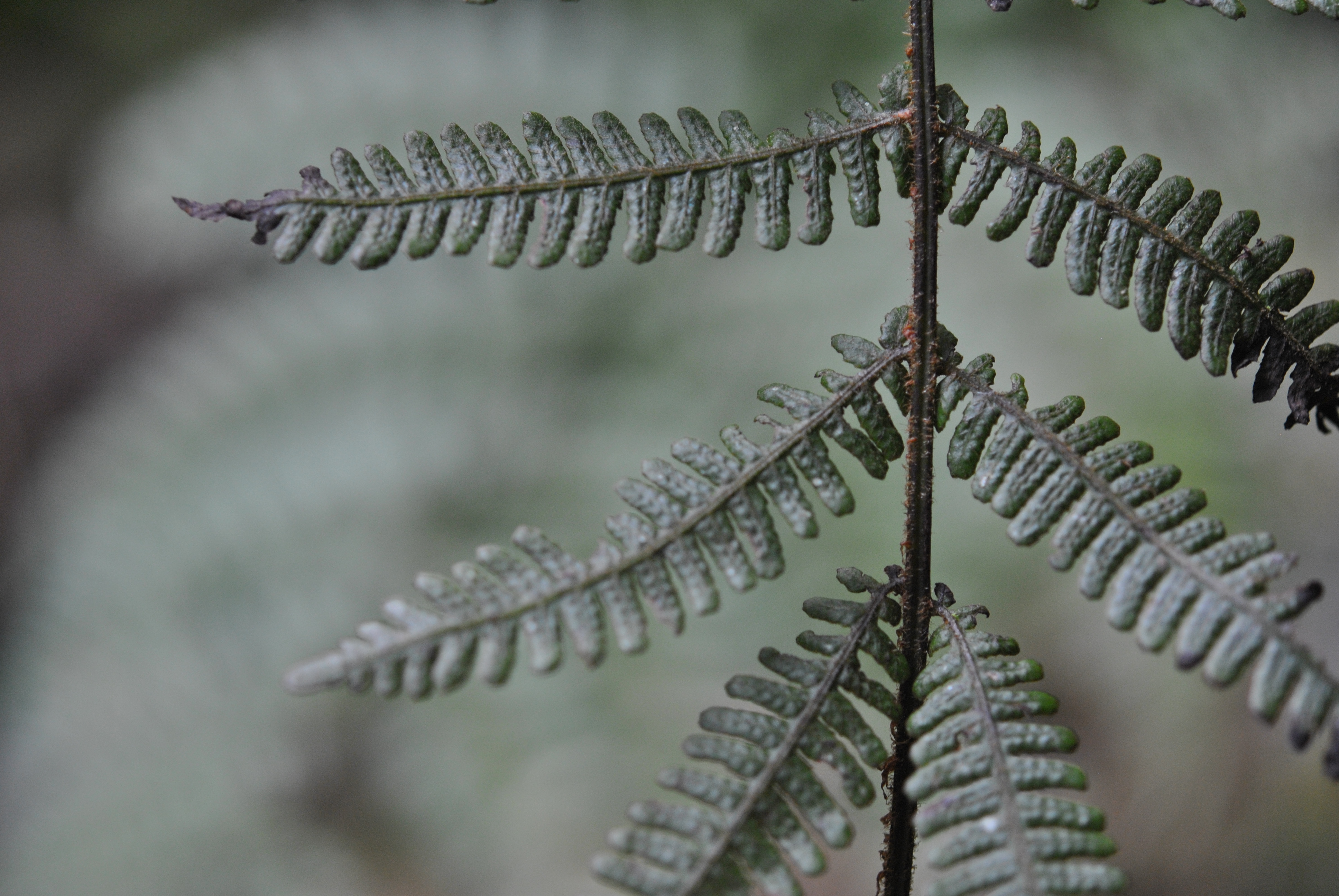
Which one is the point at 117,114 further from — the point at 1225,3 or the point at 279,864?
the point at 1225,3

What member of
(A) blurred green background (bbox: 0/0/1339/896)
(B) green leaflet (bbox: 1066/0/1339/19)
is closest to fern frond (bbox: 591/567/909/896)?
(B) green leaflet (bbox: 1066/0/1339/19)

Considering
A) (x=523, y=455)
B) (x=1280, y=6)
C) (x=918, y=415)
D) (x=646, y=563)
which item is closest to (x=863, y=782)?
(x=646, y=563)

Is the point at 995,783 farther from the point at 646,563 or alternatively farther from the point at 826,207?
the point at 826,207

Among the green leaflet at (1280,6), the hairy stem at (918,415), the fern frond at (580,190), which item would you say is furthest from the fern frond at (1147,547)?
the green leaflet at (1280,6)

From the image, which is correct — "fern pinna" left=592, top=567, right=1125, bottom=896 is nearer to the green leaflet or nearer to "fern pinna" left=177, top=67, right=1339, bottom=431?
"fern pinna" left=177, top=67, right=1339, bottom=431

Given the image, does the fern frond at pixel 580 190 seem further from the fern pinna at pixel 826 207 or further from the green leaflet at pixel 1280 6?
the green leaflet at pixel 1280 6
